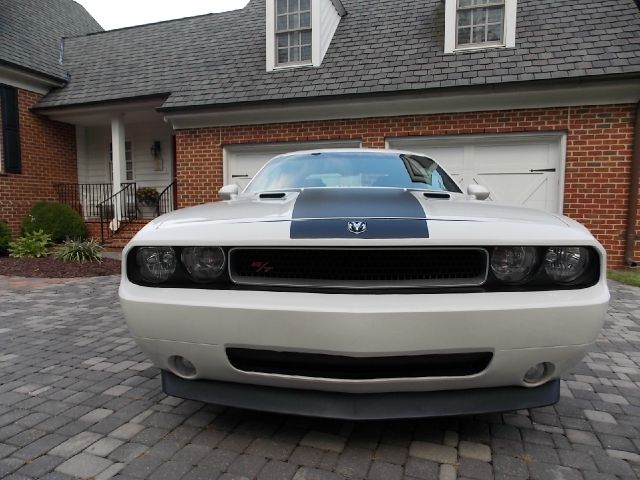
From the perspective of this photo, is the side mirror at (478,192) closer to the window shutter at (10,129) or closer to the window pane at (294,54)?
the window pane at (294,54)

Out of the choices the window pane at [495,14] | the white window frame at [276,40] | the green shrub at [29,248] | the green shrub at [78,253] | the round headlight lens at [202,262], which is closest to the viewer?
the round headlight lens at [202,262]

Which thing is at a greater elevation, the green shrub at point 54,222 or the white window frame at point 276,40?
the white window frame at point 276,40

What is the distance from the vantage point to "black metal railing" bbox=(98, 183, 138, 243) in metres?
10.1

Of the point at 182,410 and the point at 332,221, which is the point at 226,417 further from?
the point at 332,221

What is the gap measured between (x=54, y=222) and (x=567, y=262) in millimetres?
10183

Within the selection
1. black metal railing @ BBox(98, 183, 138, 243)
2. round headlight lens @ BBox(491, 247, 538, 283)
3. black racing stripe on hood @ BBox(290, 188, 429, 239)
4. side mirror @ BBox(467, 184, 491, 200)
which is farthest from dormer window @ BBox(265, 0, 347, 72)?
round headlight lens @ BBox(491, 247, 538, 283)

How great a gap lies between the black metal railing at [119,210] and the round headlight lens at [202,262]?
9082 millimetres

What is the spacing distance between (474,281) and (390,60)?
23.5 feet

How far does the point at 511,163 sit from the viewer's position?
726cm

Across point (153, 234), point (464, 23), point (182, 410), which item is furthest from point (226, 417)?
point (464, 23)

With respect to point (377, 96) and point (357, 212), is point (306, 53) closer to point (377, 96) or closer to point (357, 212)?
point (377, 96)

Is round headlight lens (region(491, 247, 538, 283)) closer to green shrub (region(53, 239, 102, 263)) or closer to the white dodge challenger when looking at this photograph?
the white dodge challenger

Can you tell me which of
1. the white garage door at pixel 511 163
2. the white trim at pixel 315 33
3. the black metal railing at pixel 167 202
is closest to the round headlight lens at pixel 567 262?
the white garage door at pixel 511 163

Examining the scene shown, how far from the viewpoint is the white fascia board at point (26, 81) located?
9328mm
